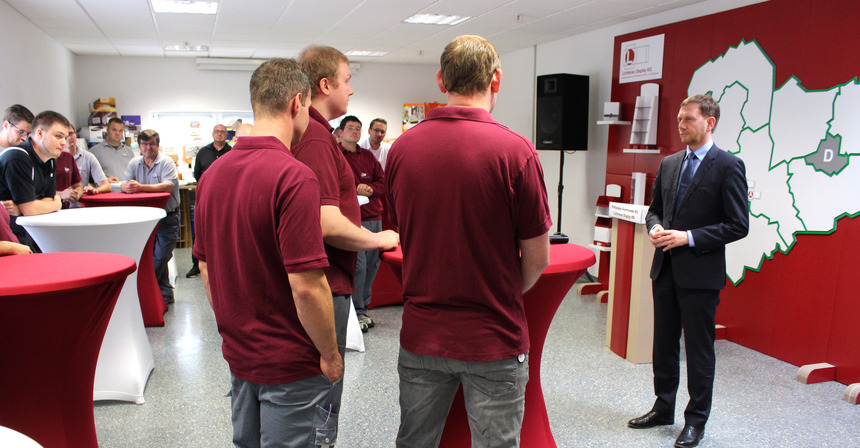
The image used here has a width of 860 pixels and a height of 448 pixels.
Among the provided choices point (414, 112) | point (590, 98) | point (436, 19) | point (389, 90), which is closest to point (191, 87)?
point (389, 90)

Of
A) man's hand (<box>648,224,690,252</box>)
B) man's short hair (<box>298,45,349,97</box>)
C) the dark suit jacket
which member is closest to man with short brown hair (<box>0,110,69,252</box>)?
man's short hair (<box>298,45,349,97</box>)

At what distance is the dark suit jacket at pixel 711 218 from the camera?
2688 mm

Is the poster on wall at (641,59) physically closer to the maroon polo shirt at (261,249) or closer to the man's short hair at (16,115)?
the maroon polo shirt at (261,249)

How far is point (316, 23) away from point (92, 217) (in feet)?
13.9

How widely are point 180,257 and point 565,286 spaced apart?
6.58 metres

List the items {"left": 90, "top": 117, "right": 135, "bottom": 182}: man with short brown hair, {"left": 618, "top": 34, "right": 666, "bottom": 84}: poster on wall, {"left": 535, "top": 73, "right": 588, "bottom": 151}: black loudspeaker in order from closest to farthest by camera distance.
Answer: {"left": 618, "top": 34, "right": 666, "bottom": 84}: poster on wall
{"left": 535, "top": 73, "right": 588, "bottom": 151}: black loudspeaker
{"left": 90, "top": 117, "right": 135, "bottom": 182}: man with short brown hair

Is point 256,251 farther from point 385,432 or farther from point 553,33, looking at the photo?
point 553,33

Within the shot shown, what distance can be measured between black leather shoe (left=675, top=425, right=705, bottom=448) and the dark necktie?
1075mm

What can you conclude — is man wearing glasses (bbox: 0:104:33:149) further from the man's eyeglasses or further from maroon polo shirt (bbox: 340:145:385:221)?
maroon polo shirt (bbox: 340:145:385:221)

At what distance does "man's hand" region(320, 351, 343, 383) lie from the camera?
5.00 feet

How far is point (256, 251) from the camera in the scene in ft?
4.70

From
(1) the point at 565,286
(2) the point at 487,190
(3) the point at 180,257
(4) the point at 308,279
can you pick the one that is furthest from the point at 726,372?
(3) the point at 180,257

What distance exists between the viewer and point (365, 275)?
15.2 ft

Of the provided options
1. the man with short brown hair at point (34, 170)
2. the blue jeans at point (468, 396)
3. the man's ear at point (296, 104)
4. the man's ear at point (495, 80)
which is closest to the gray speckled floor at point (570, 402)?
the blue jeans at point (468, 396)
